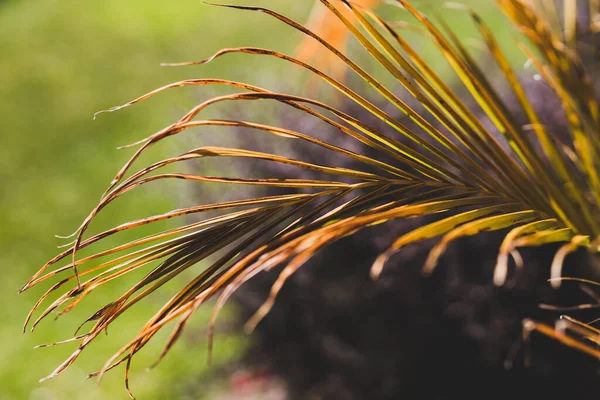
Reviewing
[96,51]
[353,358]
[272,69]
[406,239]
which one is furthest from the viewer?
[96,51]

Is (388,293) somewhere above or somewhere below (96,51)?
above

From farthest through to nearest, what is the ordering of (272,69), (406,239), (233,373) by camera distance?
(272,69) → (233,373) → (406,239)

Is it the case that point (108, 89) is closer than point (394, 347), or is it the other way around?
point (394, 347)

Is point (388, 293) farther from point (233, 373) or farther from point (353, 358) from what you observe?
point (233, 373)

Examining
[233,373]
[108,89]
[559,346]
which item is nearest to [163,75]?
[108,89]

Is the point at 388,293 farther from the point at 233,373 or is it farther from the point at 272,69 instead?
the point at 272,69

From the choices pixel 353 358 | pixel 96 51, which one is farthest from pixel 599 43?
pixel 96 51

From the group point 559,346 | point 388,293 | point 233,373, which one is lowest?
point 233,373
